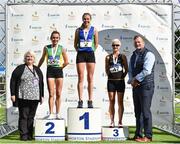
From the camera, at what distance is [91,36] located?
773cm

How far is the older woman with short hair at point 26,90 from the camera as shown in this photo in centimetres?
758

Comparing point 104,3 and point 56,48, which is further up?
point 104,3

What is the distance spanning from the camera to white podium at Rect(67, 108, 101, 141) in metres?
7.38

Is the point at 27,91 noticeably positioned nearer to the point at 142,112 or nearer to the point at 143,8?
the point at 142,112

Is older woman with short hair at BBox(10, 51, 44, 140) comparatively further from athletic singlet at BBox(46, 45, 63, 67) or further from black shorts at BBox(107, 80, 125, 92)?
black shorts at BBox(107, 80, 125, 92)

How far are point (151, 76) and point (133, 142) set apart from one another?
104cm

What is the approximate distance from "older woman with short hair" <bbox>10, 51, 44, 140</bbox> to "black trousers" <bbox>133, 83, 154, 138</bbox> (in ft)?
5.07

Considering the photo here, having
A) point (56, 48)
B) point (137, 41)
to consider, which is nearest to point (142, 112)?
point (137, 41)

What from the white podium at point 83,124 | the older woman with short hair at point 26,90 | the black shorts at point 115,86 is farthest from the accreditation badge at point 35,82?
the black shorts at point 115,86

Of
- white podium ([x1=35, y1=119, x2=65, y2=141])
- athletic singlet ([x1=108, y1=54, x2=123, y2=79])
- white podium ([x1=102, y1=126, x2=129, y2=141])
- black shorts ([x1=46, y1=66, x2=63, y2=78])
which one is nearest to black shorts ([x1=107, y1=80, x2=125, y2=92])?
athletic singlet ([x1=108, y1=54, x2=123, y2=79])

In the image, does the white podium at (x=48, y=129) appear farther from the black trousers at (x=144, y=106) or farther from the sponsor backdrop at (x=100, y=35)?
the sponsor backdrop at (x=100, y=35)

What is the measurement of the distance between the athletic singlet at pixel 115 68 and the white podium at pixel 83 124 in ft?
2.13

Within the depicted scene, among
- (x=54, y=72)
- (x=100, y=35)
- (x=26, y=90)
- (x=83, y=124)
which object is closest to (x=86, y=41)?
(x=54, y=72)

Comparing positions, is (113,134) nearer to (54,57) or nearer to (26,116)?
(26,116)
